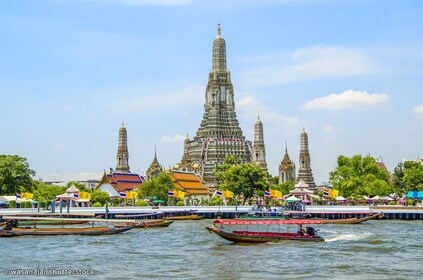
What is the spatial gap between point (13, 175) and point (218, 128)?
2065 inches

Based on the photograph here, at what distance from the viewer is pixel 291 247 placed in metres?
45.6

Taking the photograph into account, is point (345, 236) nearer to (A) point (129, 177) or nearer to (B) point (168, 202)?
(B) point (168, 202)

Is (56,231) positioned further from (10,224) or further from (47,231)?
(10,224)

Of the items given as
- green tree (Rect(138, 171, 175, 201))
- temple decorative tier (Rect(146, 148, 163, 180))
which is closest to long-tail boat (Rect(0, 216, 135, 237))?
Answer: green tree (Rect(138, 171, 175, 201))

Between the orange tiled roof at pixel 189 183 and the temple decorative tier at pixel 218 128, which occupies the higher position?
the temple decorative tier at pixel 218 128

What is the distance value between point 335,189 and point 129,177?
105 ft

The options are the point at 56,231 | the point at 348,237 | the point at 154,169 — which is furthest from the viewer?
the point at 154,169

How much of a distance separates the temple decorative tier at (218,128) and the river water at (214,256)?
81.3 metres

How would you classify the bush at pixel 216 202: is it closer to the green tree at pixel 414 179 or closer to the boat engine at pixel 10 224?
the green tree at pixel 414 179

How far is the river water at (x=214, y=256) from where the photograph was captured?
3568 cm

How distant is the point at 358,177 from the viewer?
329ft

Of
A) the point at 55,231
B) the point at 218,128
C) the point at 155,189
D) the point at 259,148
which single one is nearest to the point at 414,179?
the point at 155,189

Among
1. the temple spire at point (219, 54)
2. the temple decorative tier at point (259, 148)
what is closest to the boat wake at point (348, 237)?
the temple decorative tier at point (259, 148)

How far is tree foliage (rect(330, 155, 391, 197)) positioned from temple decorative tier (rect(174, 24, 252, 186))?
35.7 meters
